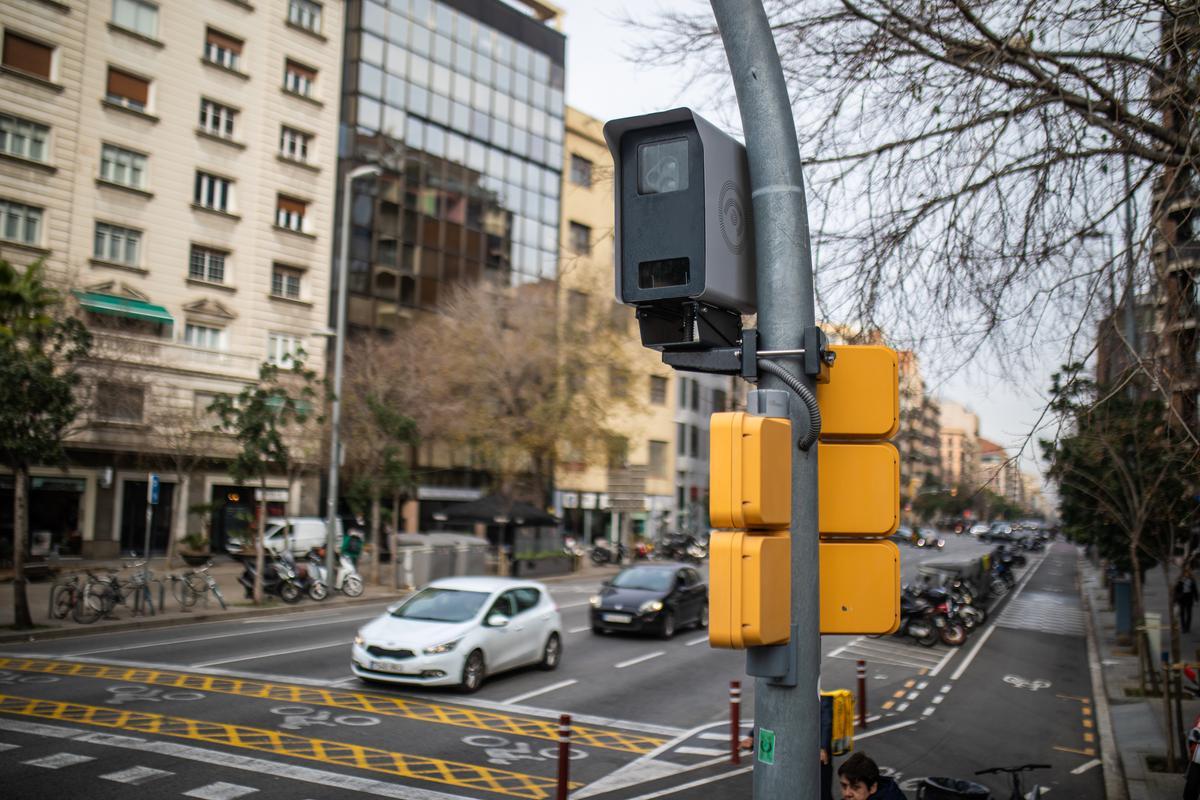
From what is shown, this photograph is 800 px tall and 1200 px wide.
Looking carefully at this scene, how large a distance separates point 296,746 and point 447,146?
1578 inches

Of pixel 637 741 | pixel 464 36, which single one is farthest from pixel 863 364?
pixel 464 36

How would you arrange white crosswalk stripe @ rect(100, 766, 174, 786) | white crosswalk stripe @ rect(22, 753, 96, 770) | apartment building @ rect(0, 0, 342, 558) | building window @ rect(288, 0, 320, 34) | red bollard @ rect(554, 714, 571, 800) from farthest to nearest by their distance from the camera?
building window @ rect(288, 0, 320, 34) → apartment building @ rect(0, 0, 342, 558) → white crosswalk stripe @ rect(22, 753, 96, 770) → white crosswalk stripe @ rect(100, 766, 174, 786) → red bollard @ rect(554, 714, 571, 800)

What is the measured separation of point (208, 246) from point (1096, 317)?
112 feet

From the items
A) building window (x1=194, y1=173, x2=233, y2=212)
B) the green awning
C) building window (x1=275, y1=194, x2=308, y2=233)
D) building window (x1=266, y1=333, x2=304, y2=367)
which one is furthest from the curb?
building window (x1=194, y1=173, x2=233, y2=212)

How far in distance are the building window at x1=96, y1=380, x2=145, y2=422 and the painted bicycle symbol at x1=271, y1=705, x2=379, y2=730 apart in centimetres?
2011

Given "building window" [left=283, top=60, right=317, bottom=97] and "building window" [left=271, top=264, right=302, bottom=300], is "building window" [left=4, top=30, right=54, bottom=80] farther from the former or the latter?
"building window" [left=271, top=264, right=302, bottom=300]

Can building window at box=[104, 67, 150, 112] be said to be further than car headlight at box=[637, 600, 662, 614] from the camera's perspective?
Yes

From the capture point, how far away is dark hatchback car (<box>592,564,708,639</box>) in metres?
20.0

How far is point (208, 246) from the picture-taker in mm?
36281

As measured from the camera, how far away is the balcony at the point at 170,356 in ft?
97.4

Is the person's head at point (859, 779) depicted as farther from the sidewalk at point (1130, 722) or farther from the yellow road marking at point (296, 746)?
the sidewalk at point (1130, 722)

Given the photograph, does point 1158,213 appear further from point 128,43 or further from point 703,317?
point 128,43

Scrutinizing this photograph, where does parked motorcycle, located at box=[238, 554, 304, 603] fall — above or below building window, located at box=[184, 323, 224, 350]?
below

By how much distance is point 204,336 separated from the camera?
36.1 m
